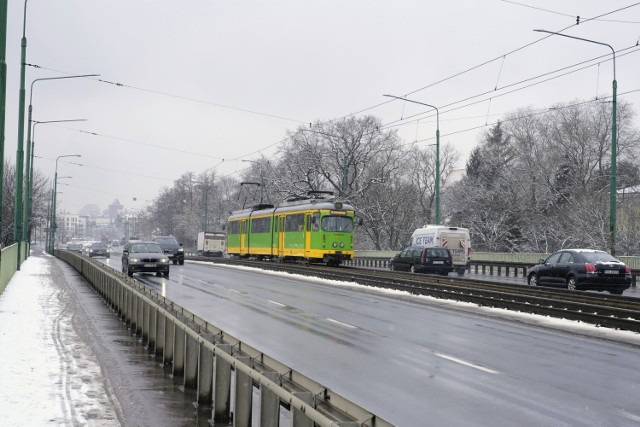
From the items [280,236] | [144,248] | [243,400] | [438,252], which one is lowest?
[243,400]

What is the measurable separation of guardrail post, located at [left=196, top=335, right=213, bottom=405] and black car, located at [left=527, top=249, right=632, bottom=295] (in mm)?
20591

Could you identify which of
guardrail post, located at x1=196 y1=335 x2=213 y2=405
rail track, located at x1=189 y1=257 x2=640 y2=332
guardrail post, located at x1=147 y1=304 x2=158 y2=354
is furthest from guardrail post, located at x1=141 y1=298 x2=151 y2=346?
rail track, located at x1=189 y1=257 x2=640 y2=332

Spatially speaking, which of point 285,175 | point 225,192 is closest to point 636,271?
point 285,175

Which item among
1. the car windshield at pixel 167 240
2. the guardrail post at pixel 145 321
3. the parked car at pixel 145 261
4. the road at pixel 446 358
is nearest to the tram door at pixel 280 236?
the car windshield at pixel 167 240

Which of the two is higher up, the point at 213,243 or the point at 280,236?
the point at 280,236

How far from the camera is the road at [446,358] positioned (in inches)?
337

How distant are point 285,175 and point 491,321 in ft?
192

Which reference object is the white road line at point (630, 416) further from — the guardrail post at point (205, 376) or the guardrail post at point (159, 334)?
the guardrail post at point (159, 334)

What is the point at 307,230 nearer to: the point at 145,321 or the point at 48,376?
the point at 145,321

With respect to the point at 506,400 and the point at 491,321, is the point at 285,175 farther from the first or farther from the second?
the point at 506,400

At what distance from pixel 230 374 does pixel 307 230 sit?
1402 inches

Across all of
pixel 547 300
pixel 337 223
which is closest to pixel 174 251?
pixel 337 223

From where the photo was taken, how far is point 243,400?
6.76 metres

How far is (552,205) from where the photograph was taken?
69.7m
